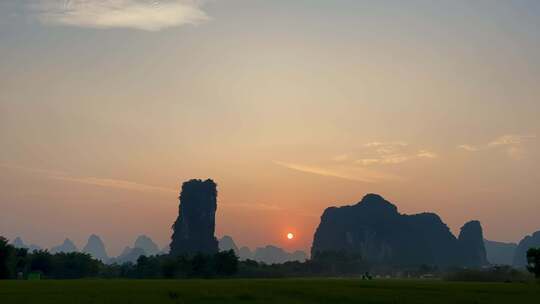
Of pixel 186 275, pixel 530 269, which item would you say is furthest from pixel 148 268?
pixel 530 269

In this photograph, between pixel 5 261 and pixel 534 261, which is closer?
pixel 534 261

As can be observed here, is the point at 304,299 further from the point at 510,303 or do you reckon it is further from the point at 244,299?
the point at 510,303

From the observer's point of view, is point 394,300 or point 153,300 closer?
point 153,300

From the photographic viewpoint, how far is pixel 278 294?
36094 millimetres

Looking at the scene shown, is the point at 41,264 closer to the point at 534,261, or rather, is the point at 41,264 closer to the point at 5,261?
the point at 5,261

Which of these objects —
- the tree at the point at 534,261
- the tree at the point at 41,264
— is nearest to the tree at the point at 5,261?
the tree at the point at 41,264

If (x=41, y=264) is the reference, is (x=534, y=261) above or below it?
above

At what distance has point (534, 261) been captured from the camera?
8262 cm

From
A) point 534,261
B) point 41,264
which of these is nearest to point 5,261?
point 41,264

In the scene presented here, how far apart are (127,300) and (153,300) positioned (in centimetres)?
140

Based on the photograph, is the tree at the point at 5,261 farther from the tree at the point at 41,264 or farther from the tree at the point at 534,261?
the tree at the point at 534,261

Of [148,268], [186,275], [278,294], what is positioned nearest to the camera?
[278,294]

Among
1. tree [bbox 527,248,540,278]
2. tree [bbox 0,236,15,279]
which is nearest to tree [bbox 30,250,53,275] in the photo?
tree [bbox 0,236,15,279]

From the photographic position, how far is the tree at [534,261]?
81.6 metres
